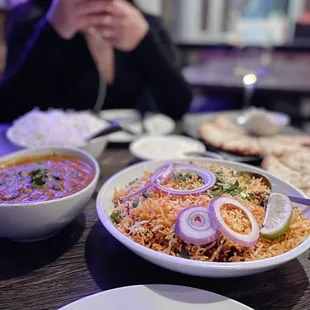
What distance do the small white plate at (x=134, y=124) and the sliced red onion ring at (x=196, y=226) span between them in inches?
34.7

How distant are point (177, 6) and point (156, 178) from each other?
547 centimetres

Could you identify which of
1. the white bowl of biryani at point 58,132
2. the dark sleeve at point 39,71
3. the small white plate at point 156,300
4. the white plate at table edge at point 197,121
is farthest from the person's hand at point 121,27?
the small white plate at point 156,300

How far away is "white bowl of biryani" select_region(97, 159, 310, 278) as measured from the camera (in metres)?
0.75

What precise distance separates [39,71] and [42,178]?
4.54 ft

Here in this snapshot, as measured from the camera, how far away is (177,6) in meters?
5.88

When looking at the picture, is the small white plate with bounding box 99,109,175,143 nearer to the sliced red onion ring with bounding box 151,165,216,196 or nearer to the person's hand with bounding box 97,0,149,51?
the person's hand with bounding box 97,0,149,51

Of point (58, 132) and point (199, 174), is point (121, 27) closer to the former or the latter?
point (58, 132)

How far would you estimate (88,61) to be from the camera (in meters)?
2.51

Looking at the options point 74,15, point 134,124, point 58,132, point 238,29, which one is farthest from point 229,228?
point 238,29

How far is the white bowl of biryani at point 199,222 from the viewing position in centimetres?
75

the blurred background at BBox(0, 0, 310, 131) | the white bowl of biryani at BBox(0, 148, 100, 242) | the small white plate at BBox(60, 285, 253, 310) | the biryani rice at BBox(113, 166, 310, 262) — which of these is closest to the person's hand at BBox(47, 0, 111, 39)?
the white bowl of biryani at BBox(0, 148, 100, 242)

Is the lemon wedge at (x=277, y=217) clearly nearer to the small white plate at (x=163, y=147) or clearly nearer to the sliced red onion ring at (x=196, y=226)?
the sliced red onion ring at (x=196, y=226)

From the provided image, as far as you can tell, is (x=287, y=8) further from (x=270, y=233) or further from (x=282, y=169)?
(x=270, y=233)

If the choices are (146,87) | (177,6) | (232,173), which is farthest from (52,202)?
(177,6)
